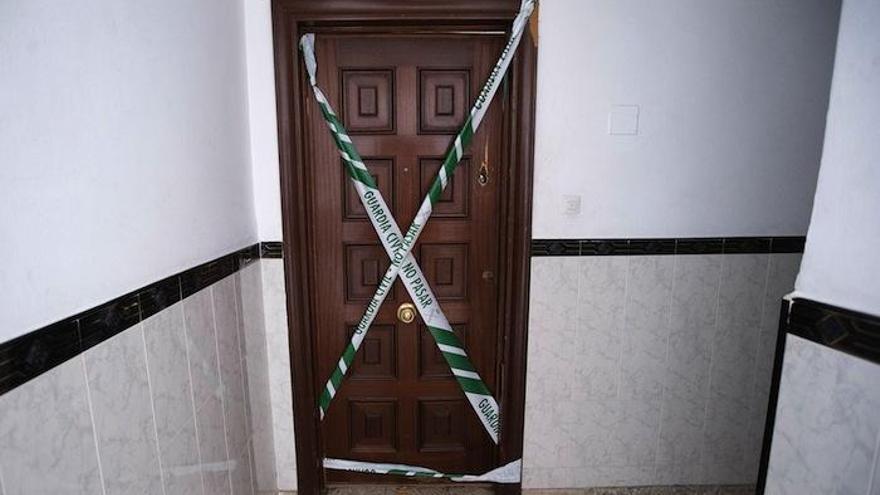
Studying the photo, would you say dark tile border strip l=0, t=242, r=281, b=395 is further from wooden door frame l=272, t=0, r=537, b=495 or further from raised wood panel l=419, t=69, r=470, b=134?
raised wood panel l=419, t=69, r=470, b=134

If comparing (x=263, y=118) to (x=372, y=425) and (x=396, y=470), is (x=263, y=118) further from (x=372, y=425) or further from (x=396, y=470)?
(x=396, y=470)

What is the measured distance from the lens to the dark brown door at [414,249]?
158cm

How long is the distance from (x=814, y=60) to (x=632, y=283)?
120 centimetres

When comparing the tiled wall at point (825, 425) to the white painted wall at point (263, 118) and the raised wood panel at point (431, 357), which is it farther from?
the white painted wall at point (263, 118)

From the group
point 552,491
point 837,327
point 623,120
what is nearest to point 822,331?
point 837,327

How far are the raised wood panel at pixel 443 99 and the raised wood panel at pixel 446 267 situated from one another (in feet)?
1.67

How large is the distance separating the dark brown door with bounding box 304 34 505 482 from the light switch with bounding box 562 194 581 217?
0.90 feet

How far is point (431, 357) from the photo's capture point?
1791 millimetres

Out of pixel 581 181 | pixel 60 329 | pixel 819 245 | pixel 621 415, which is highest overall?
pixel 581 181

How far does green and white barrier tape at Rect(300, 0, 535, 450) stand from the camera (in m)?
1.53

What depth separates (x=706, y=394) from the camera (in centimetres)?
177

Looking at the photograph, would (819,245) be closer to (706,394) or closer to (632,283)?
(632,283)

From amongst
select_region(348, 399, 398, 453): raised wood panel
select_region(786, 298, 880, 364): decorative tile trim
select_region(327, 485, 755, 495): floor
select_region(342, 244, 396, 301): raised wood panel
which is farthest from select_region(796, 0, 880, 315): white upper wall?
select_region(348, 399, 398, 453): raised wood panel

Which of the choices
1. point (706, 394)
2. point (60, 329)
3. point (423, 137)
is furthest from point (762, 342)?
point (60, 329)
